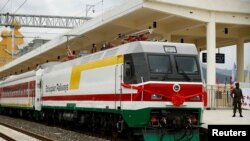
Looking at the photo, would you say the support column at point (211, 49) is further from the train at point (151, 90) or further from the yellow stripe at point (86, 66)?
the train at point (151, 90)

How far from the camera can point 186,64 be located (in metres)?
15.9

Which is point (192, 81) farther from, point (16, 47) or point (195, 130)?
point (16, 47)

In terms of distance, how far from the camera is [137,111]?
50.1ft

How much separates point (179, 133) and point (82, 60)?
7578 millimetres

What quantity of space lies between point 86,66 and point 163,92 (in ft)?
19.9

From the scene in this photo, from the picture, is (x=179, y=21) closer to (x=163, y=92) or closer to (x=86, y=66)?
(x=86, y=66)

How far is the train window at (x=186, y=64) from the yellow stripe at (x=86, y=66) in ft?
5.97

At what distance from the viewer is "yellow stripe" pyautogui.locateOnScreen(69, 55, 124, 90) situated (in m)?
17.0

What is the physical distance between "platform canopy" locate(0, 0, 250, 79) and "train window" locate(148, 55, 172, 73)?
14465 mm

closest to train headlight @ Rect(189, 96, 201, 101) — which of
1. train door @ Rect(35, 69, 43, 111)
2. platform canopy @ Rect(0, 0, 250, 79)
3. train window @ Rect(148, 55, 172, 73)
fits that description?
train window @ Rect(148, 55, 172, 73)

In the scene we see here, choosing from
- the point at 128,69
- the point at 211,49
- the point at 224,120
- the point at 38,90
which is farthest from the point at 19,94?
the point at 128,69

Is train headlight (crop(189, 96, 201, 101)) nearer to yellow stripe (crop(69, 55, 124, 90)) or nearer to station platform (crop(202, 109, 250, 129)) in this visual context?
station platform (crop(202, 109, 250, 129))

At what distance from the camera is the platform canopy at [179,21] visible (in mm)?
31203

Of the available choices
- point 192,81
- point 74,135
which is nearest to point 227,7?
point 74,135
